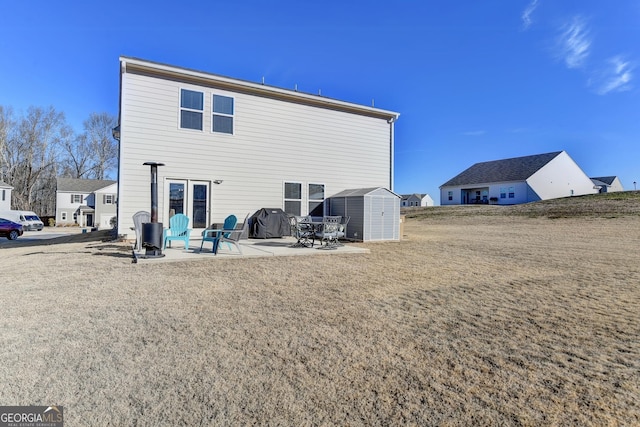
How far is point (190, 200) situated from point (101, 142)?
43.6 metres

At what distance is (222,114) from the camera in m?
11.0

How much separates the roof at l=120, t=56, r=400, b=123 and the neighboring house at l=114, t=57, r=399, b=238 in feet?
0.10

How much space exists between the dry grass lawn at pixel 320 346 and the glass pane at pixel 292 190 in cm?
624

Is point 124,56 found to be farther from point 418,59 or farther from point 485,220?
point 485,220

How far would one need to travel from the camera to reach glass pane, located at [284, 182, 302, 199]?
12.1 metres

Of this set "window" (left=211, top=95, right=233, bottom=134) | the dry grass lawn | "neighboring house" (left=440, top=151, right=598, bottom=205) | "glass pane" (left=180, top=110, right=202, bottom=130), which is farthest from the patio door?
"neighboring house" (left=440, top=151, right=598, bottom=205)

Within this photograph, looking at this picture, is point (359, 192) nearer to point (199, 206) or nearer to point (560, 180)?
point (199, 206)

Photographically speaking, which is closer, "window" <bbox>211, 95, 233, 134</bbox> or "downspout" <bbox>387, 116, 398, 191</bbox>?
"window" <bbox>211, 95, 233, 134</bbox>

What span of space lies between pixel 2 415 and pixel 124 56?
1019 centimetres

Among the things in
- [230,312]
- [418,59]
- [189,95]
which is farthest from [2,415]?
[418,59]

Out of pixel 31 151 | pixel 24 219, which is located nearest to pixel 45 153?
pixel 31 151

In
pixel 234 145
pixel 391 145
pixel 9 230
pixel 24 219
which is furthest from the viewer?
pixel 24 219

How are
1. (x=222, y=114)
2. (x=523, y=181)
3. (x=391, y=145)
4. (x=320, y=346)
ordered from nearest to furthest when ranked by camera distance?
(x=320, y=346)
(x=222, y=114)
(x=391, y=145)
(x=523, y=181)

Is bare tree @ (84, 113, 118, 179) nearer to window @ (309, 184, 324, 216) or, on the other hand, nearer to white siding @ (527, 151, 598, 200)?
window @ (309, 184, 324, 216)
